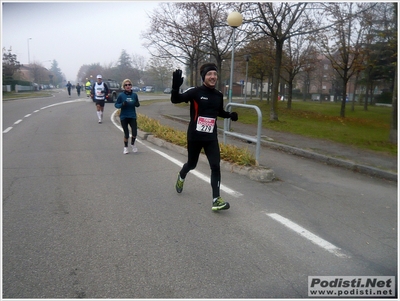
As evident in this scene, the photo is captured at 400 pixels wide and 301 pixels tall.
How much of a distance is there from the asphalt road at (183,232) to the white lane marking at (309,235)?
0.04ft

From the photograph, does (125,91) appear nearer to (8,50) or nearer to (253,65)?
(253,65)

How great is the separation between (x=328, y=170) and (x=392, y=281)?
5.35m

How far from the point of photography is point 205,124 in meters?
5.43

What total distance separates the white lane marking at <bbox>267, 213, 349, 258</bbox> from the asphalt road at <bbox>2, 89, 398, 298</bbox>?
13 mm

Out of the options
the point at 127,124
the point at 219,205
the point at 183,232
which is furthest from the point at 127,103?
the point at 183,232

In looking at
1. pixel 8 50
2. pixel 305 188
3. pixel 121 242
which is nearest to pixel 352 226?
pixel 305 188

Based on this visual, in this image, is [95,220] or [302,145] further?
[302,145]

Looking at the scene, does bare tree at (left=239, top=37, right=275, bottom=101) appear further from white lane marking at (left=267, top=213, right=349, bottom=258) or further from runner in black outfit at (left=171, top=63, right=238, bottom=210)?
white lane marking at (left=267, top=213, right=349, bottom=258)

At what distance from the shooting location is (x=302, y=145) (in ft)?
38.0

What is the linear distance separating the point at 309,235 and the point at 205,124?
2.01 metres

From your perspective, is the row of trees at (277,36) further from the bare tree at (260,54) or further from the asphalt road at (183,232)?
the asphalt road at (183,232)

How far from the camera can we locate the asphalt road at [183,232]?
3.47 metres

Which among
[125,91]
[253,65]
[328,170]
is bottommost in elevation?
[328,170]

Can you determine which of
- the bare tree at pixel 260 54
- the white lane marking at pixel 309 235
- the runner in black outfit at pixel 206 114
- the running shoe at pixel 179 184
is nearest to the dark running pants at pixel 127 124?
the running shoe at pixel 179 184
